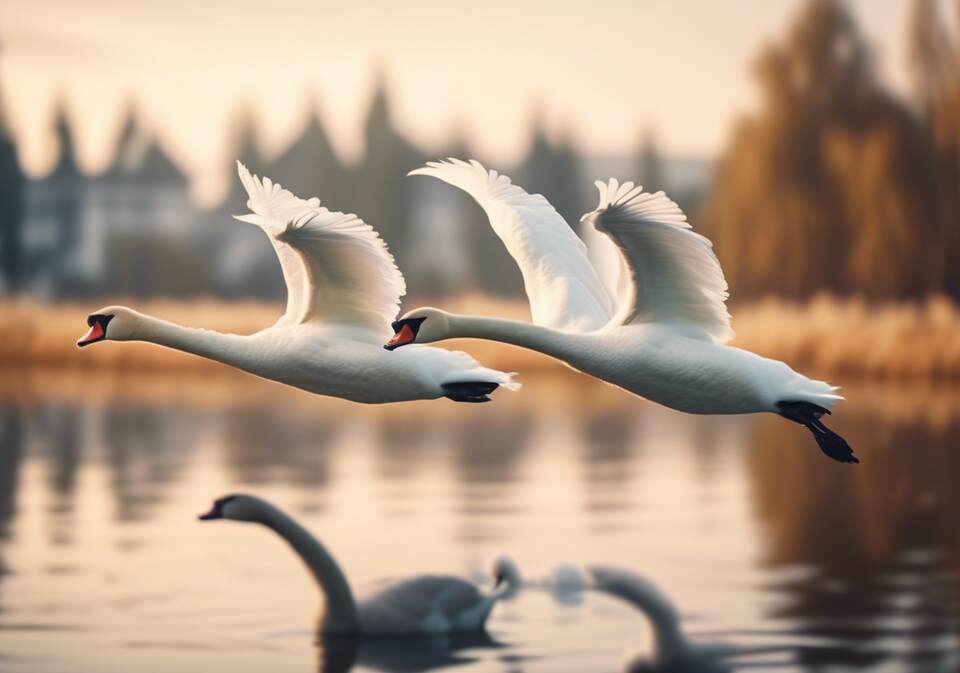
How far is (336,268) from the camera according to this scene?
8.58 metres

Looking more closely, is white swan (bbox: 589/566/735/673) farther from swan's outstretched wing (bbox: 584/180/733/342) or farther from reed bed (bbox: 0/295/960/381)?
swan's outstretched wing (bbox: 584/180/733/342)

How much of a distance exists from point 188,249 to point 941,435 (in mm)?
62588

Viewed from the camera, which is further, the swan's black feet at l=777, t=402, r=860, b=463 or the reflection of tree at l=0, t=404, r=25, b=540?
the reflection of tree at l=0, t=404, r=25, b=540

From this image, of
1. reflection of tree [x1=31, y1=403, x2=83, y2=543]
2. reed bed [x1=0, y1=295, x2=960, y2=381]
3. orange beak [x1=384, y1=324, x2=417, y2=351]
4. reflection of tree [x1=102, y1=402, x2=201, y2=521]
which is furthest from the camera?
reflection of tree [x1=102, y1=402, x2=201, y2=521]

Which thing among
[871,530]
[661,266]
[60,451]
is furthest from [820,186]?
[661,266]

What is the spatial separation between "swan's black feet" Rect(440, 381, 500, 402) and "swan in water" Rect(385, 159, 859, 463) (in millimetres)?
219

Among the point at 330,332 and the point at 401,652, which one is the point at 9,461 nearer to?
the point at 401,652

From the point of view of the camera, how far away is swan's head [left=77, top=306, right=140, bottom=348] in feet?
27.6

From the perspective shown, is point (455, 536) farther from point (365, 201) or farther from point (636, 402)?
point (365, 201)

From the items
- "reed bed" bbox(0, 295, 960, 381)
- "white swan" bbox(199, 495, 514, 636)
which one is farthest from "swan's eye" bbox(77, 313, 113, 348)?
"reed bed" bbox(0, 295, 960, 381)

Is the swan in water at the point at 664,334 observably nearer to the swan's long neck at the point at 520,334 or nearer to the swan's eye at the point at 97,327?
the swan's long neck at the point at 520,334

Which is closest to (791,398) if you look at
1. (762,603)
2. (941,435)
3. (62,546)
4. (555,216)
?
(555,216)

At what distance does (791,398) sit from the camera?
25.4 ft

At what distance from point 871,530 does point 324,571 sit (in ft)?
119
